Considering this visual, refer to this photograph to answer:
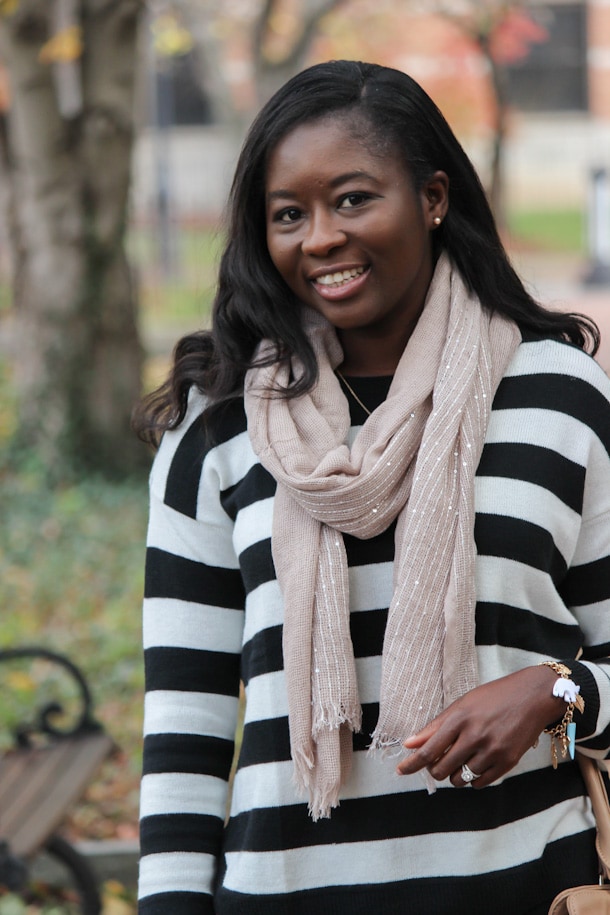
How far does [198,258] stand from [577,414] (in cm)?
1498

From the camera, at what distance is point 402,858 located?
202cm

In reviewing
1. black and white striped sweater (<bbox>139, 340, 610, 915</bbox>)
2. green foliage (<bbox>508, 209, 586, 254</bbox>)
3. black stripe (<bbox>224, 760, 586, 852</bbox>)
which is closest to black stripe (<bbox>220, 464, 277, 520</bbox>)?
black and white striped sweater (<bbox>139, 340, 610, 915</bbox>)

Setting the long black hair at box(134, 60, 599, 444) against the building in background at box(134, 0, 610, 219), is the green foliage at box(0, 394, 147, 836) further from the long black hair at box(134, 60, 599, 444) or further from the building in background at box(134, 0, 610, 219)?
the building in background at box(134, 0, 610, 219)

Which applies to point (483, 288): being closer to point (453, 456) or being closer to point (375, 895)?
point (453, 456)

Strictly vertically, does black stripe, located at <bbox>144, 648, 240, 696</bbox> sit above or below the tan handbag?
above

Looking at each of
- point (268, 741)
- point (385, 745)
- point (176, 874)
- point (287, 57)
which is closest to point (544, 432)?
point (385, 745)

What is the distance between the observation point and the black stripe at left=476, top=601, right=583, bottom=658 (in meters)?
2.04

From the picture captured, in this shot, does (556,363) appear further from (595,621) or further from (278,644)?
(278,644)

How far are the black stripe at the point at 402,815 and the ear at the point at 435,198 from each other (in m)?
0.87

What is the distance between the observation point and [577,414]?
2133 mm

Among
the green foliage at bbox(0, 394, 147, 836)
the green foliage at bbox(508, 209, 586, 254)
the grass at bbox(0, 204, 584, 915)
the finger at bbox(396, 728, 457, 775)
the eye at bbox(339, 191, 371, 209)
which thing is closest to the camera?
the finger at bbox(396, 728, 457, 775)

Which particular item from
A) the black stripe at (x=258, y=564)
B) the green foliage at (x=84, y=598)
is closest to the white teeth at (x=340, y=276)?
the black stripe at (x=258, y=564)

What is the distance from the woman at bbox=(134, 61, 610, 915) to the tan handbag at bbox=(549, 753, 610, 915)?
0.03 metres

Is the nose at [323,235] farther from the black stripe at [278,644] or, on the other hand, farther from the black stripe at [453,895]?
the black stripe at [453,895]
